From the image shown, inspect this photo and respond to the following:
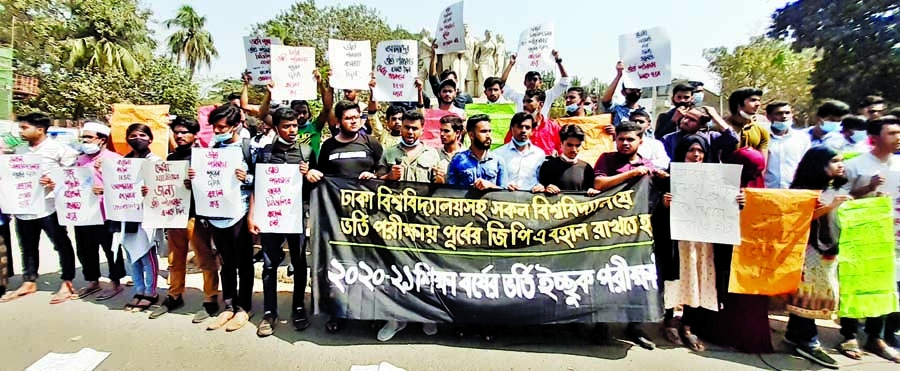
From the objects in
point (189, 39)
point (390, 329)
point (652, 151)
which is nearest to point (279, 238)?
point (390, 329)

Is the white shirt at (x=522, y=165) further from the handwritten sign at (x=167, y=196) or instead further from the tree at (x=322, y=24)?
the tree at (x=322, y=24)

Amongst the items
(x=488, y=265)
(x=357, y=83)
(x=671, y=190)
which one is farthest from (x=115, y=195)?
(x=671, y=190)

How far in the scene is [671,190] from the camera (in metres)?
3.70

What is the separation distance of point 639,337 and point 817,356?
1.17m

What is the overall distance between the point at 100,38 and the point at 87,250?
2383 centimetres

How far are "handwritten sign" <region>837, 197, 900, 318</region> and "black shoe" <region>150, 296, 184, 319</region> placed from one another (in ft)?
17.2

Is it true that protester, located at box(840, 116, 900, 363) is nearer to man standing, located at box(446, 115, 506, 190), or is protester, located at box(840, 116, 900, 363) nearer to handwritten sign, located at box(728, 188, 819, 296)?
handwritten sign, located at box(728, 188, 819, 296)

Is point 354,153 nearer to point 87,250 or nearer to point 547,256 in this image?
point 547,256

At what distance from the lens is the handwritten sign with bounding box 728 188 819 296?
139 inches

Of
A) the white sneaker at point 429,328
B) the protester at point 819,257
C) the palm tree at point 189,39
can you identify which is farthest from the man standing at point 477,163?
the palm tree at point 189,39

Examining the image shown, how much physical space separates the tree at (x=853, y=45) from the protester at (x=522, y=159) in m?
23.2

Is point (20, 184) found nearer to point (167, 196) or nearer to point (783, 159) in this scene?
point (167, 196)

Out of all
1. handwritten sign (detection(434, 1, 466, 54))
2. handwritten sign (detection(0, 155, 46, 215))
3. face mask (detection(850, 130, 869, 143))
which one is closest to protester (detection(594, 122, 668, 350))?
face mask (detection(850, 130, 869, 143))

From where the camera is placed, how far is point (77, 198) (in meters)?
4.61
